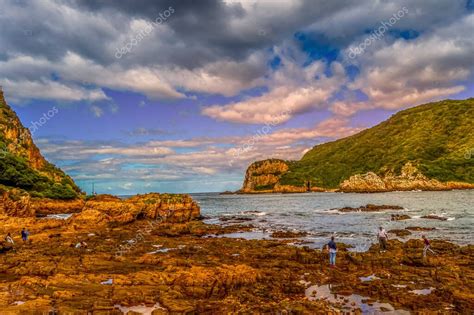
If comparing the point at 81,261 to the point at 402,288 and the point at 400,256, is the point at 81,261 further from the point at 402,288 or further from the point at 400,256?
the point at 400,256

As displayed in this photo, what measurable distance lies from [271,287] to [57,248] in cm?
2387

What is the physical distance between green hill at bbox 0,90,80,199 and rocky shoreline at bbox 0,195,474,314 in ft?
178

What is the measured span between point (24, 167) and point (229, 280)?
97610 millimetres

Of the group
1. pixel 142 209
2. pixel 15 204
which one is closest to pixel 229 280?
pixel 142 209

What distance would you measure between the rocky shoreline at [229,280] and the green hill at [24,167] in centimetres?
5413

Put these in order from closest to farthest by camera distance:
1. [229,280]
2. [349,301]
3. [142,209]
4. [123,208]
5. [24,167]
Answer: [349,301], [229,280], [123,208], [142,209], [24,167]

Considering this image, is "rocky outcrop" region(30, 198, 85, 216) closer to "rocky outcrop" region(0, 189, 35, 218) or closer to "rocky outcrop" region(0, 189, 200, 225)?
"rocky outcrop" region(0, 189, 35, 218)

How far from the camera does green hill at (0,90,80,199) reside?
3536 inches

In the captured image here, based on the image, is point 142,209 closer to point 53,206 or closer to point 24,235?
point 24,235

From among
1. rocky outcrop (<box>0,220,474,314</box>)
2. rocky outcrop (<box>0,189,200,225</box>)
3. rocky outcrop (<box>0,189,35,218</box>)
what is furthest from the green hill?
rocky outcrop (<box>0,220,474,314</box>)

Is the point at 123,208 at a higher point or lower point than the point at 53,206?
higher

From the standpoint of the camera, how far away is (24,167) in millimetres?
98188

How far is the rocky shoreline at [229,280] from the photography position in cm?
1695

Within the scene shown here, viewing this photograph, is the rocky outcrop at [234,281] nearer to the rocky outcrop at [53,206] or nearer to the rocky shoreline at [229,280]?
the rocky shoreline at [229,280]
